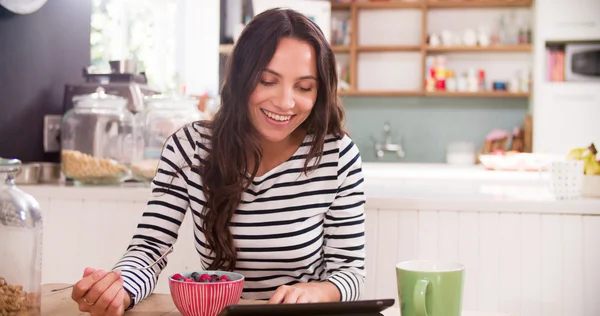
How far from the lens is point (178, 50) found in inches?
187

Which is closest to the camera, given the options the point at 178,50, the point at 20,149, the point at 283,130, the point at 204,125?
the point at 283,130

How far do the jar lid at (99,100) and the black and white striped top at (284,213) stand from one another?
0.96m

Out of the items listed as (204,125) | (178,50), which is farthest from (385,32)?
(204,125)

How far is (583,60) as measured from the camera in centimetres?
508

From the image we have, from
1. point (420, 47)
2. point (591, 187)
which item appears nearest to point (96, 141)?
point (591, 187)

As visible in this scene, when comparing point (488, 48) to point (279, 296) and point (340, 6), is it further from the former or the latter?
point (279, 296)

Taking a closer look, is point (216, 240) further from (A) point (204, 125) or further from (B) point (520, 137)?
(B) point (520, 137)

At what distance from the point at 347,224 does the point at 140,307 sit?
19.0 inches

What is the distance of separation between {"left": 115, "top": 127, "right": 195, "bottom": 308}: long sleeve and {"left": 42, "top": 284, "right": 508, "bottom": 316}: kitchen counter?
3 cm

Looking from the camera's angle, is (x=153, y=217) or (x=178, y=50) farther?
(x=178, y=50)

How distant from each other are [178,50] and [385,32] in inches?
75.0

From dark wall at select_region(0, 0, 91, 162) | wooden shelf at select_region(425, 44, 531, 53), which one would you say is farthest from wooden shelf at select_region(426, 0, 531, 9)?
dark wall at select_region(0, 0, 91, 162)

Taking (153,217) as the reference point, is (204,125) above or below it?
above

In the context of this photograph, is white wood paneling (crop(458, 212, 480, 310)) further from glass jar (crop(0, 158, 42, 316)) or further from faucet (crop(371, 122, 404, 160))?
faucet (crop(371, 122, 404, 160))
